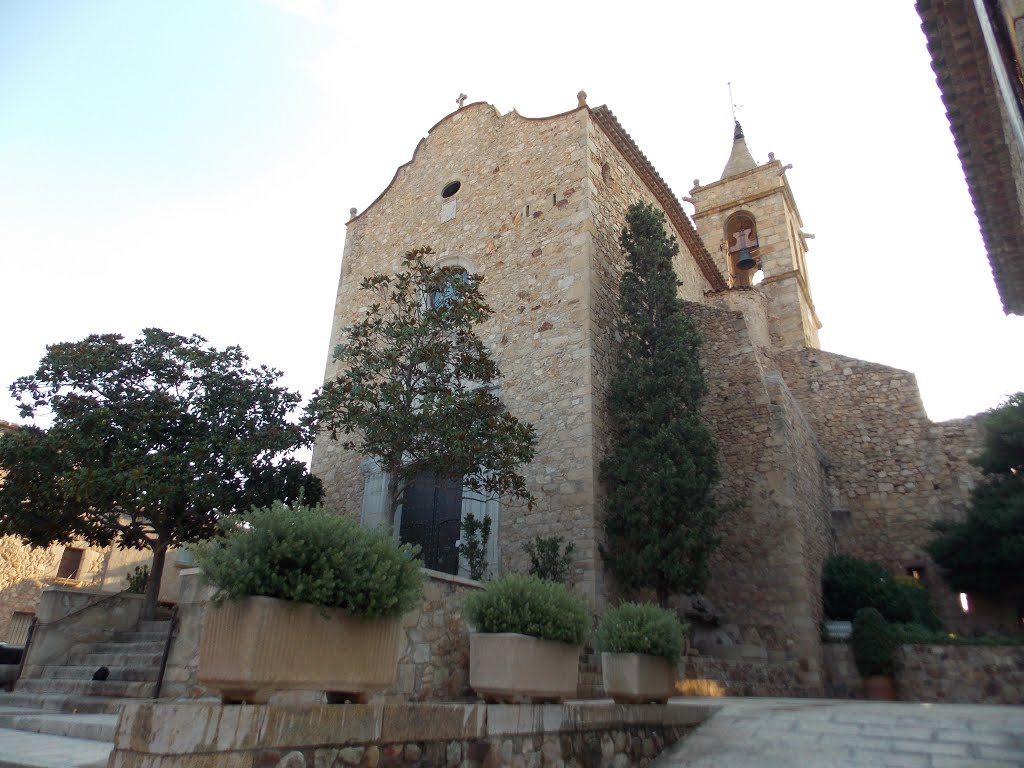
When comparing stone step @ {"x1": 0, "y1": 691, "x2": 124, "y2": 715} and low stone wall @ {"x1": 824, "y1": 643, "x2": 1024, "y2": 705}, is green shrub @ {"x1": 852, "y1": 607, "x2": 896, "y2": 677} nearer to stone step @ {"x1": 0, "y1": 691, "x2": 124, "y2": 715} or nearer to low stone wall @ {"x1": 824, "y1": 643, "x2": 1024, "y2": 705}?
low stone wall @ {"x1": 824, "y1": 643, "x2": 1024, "y2": 705}

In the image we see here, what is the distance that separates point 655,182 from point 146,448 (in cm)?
1161

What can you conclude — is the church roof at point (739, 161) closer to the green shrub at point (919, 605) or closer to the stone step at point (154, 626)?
the green shrub at point (919, 605)

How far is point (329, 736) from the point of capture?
3.31m

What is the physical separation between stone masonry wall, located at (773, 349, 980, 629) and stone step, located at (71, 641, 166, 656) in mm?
13907

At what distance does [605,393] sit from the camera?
36.8 feet

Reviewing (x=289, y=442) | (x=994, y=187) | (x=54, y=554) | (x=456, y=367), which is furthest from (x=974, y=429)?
(x=54, y=554)

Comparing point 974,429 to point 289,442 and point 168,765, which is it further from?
point 168,765

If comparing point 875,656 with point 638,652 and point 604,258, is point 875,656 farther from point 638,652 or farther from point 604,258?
point 604,258

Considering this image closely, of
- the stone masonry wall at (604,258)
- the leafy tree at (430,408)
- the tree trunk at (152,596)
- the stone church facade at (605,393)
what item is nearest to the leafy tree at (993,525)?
the stone church facade at (605,393)

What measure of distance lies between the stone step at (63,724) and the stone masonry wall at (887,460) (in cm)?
1475

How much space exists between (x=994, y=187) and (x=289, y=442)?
9.71 meters

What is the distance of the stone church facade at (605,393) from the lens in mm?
10805

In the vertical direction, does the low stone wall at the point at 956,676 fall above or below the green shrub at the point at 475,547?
below

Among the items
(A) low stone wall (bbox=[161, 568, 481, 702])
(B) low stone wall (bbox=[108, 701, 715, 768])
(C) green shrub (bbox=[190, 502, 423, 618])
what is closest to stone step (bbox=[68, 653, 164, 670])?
(A) low stone wall (bbox=[161, 568, 481, 702])
